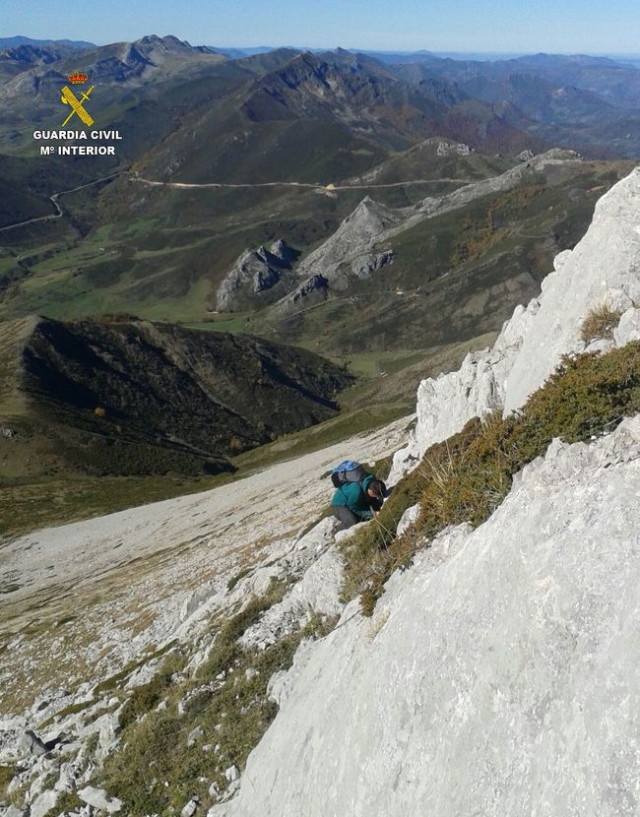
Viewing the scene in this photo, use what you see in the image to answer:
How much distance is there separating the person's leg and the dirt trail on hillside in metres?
8.82

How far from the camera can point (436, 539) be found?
42.3ft

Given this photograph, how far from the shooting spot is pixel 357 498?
21609 millimetres

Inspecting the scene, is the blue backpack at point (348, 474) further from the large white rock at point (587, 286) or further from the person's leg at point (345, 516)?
the large white rock at point (587, 286)

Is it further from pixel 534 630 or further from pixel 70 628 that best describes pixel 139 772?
pixel 70 628

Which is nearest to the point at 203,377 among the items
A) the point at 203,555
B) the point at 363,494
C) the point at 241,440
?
the point at 241,440

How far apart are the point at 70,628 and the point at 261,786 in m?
26.7

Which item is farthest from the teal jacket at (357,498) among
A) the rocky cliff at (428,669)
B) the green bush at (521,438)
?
the green bush at (521,438)

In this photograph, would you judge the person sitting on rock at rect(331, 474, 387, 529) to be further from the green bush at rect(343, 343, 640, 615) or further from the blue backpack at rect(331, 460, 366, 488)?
the green bush at rect(343, 343, 640, 615)

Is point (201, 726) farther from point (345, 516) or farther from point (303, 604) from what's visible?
point (345, 516)

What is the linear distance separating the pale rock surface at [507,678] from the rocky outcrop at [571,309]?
7.43 meters

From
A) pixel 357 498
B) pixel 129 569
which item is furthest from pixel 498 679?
pixel 129 569

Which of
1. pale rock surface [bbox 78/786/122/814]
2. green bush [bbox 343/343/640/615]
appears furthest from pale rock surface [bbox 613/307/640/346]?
pale rock surface [bbox 78/786/122/814]

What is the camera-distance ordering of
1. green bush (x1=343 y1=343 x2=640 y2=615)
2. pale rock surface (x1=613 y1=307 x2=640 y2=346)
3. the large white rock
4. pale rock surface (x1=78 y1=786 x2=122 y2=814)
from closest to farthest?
green bush (x1=343 y1=343 x2=640 y2=615) → pale rock surface (x1=613 y1=307 x2=640 y2=346) → pale rock surface (x1=78 y1=786 x2=122 y2=814) → the large white rock

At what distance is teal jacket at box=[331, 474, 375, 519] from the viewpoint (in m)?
21.5
